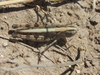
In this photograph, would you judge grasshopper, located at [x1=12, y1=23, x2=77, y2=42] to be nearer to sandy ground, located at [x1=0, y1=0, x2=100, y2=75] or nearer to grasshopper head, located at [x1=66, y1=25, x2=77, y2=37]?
grasshopper head, located at [x1=66, y1=25, x2=77, y2=37]

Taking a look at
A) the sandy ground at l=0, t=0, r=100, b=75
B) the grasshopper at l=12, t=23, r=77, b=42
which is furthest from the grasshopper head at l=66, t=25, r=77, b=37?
the sandy ground at l=0, t=0, r=100, b=75

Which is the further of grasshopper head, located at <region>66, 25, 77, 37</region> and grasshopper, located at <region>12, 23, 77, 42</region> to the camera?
grasshopper head, located at <region>66, 25, 77, 37</region>

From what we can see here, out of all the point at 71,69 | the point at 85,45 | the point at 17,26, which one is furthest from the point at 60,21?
the point at 71,69

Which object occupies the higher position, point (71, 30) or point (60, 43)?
point (71, 30)

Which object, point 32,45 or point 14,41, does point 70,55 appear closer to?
point 32,45

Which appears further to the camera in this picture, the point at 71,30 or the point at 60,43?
the point at 60,43

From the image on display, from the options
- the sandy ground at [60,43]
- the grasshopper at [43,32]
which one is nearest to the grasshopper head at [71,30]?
the grasshopper at [43,32]

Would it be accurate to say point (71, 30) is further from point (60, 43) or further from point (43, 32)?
point (43, 32)

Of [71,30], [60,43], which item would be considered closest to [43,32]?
[60,43]
